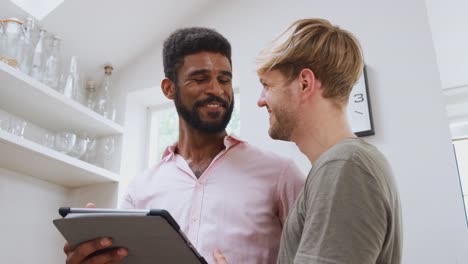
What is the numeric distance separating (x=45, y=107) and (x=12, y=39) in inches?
12.1

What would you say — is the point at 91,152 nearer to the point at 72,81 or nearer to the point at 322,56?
the point at 72,81

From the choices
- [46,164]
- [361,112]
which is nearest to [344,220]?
[361,112]

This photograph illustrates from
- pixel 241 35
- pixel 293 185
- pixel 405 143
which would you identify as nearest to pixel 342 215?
pixel 293 185

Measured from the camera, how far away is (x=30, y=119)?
2.10 metres

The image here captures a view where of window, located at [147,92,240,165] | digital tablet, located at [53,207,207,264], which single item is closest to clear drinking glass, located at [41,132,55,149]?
window, located at [147,92,240,165]

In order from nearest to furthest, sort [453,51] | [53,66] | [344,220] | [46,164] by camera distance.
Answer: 1. [344,220]
2. [46,164]
3. [53,66]
4. [453,51]

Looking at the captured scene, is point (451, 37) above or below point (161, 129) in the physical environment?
above

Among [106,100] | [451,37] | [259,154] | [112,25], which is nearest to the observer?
[259,154]

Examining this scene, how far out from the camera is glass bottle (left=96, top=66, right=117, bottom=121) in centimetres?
235

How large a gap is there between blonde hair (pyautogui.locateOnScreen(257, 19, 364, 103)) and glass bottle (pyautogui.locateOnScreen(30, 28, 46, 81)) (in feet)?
4.12

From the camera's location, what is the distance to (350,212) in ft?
2.34

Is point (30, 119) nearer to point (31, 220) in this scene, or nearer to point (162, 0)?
point (31, 220)

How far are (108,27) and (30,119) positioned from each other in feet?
1.85

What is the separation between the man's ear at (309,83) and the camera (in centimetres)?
98
